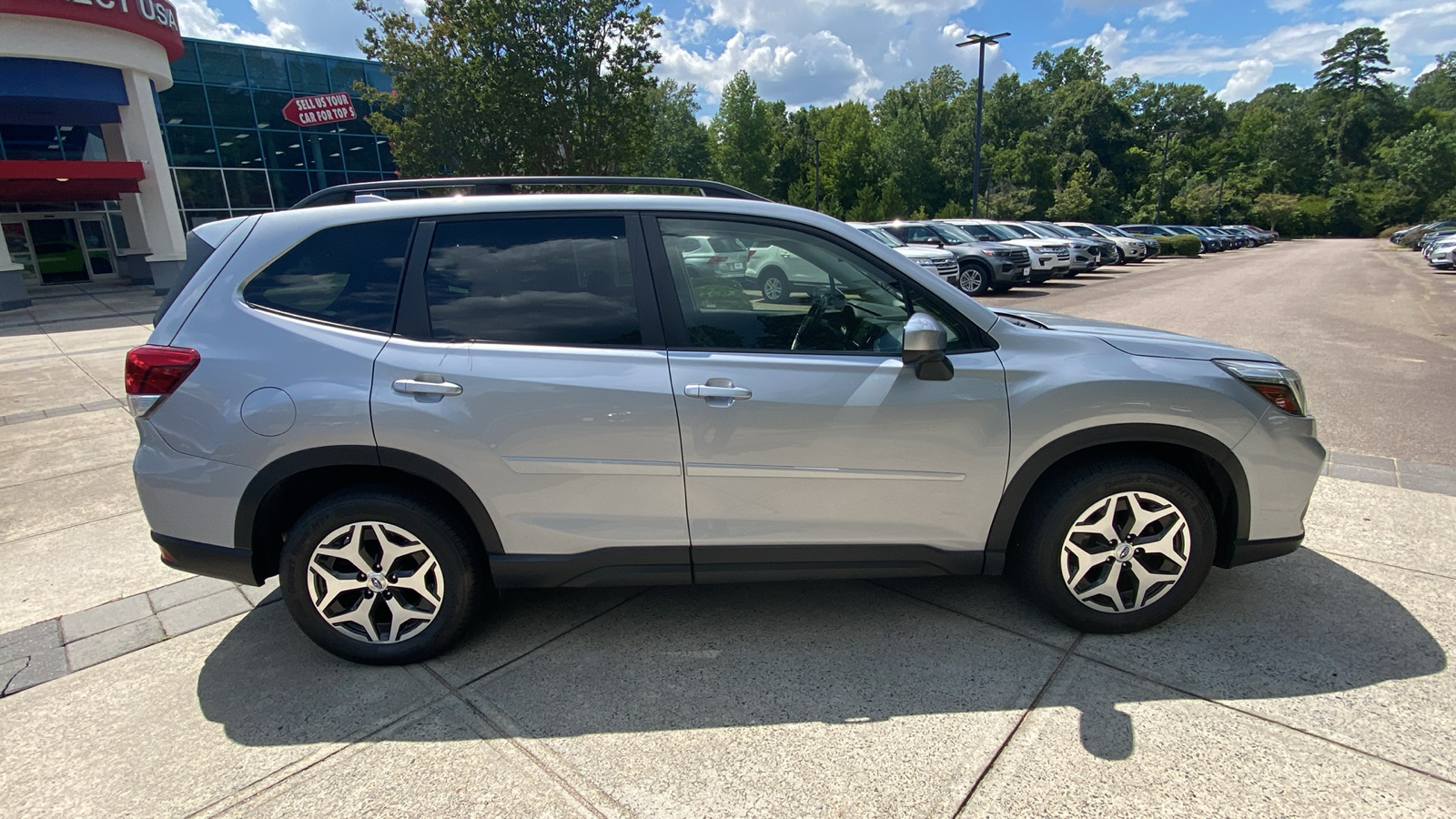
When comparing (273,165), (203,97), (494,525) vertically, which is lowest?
(494,525)

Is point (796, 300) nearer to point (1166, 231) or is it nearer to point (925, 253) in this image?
point (925, 253)

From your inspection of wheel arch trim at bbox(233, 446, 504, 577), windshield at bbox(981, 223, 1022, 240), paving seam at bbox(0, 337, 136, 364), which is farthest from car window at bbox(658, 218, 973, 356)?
windshield at bbox(981, 223, 1022, 240)

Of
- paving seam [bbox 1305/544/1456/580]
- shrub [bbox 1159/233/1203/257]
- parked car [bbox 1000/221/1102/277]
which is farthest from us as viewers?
shrub [bbox 1159/233/1203/257]

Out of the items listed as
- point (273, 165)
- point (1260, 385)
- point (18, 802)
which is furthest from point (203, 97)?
point (1260, 385)

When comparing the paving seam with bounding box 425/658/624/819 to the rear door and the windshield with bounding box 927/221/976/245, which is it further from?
the windshield with bounding box 927/221/976/245

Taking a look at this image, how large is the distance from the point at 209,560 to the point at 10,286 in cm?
2081

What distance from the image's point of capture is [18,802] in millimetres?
2215

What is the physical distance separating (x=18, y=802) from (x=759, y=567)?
95.8 inches

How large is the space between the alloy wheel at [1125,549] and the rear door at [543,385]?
1.54m

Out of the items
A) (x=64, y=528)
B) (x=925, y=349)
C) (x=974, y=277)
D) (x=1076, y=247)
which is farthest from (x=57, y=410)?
(x=1076, y=247)

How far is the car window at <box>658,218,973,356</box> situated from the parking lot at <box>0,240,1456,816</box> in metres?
1.22

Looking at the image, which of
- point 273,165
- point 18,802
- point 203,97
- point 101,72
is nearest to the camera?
point 18,802

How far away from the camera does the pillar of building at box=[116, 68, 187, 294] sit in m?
18.2

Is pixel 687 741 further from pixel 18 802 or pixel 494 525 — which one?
pixel 18 802
